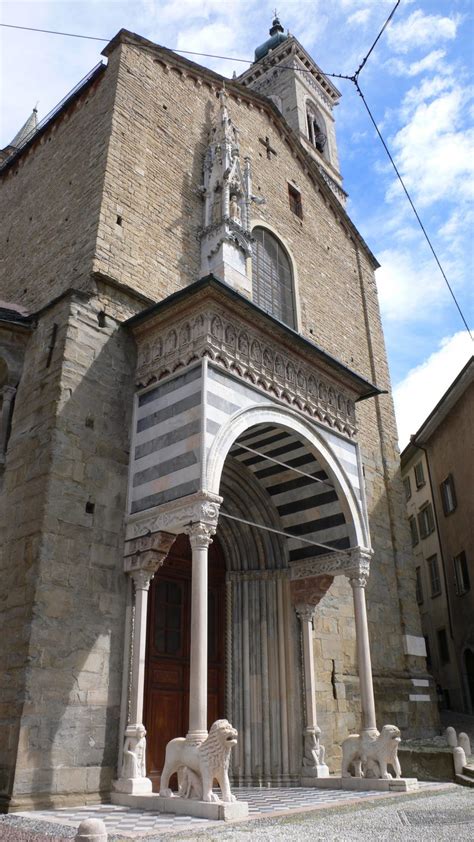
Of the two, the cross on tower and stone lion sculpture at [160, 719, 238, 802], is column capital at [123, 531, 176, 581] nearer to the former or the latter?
stone lion sculpture at [160, 719, 238, 802]

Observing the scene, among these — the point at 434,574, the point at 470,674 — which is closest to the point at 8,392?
the point at 470,674

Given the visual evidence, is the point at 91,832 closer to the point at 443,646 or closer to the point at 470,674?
the point at 470,674

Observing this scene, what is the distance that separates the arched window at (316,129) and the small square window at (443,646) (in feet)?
60.9

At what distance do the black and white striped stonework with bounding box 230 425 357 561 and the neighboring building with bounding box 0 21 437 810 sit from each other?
4cm

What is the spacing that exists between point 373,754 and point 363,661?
120 cm

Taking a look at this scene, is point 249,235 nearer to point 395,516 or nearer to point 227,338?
point 227,338

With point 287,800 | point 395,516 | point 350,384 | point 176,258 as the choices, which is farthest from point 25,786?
point 395,516

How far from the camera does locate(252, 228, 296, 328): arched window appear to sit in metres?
13.3

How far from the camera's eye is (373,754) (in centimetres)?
857

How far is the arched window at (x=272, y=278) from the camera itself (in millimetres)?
13266

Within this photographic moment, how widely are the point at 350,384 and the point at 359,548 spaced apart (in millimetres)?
2749

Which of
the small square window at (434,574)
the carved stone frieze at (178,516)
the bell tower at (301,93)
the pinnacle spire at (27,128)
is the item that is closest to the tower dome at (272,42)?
the bell tower at (301,93)

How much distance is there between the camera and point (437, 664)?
22.8 m

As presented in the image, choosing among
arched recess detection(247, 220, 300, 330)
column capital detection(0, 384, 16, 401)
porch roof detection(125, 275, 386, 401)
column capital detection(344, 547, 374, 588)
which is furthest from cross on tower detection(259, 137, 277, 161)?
column capital detection(344, 547, 374, 588)
